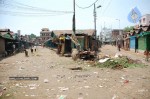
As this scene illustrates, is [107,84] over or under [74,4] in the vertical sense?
under

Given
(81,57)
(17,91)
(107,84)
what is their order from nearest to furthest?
1. (17,91)
2. (107,84)
3. (81,57)

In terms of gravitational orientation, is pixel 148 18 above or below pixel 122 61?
above

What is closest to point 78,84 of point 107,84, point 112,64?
point 107,84

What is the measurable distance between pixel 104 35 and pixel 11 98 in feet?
364

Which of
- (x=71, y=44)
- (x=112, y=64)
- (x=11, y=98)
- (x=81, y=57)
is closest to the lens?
(x=11, y=98)

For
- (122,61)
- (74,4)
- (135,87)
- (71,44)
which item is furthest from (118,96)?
(74,4)

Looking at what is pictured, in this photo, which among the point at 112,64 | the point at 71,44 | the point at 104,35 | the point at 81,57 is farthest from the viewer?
Result: the point at 104,35

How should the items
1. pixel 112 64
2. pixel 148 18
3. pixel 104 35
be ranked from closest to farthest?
pixel 112 64
pixel 148 18
pixel 104 35

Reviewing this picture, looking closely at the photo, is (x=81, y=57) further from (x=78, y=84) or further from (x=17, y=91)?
(x=17, y=91)

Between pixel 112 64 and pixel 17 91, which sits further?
pixel 112 64

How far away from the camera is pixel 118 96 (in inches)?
250

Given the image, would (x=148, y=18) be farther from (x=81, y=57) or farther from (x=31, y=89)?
(x=31, y=89)

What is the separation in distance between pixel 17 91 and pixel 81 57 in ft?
38.1

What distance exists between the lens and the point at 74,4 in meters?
26.9
